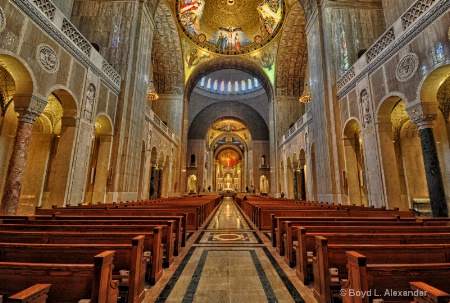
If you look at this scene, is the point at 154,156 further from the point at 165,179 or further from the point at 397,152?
the point at 397,152

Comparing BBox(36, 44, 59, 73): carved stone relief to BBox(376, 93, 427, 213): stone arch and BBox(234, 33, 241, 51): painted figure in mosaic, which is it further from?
BBox(234, 33, 241, 51): painted figure in mosaic

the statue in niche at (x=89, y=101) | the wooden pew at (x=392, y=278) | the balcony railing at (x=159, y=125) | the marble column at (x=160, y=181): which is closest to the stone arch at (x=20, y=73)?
the statue in niche at (x=89, y=101)

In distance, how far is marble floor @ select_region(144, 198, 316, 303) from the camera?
2.29 metres

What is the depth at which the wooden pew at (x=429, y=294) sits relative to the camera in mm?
1059

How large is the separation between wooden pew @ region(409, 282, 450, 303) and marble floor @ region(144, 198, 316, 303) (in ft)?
4.08

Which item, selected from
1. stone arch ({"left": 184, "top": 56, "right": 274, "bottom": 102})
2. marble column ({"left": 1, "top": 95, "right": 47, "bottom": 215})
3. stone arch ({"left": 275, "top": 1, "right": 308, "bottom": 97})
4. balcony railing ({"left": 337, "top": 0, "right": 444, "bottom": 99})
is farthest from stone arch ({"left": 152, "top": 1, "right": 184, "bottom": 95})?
balcony railing ({"left": 337, "top": 0, "right": 444, "bottom": 99})

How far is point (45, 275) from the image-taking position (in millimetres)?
1417

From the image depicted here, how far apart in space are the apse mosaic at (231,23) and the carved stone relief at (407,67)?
13.5m

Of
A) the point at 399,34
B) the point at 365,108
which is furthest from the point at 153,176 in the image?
the point at 399,34

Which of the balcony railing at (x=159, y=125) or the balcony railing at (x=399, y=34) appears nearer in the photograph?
the balcony railing at (x=399, y=34)

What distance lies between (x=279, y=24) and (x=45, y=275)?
20.3 meters

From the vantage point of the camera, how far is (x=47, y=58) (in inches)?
236

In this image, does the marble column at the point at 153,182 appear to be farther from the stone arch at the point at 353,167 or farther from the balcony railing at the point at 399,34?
the balcony railing at the point at 399,34

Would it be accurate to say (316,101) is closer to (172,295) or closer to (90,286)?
(172,295)
